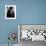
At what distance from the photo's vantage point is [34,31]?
10.8 ft

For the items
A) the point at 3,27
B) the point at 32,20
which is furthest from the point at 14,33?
the point at 32,20

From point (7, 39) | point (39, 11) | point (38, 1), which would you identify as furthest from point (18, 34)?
point (38, 1)

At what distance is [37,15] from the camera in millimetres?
3387

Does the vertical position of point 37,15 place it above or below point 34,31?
above

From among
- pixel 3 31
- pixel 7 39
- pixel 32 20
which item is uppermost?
pixel 32 20

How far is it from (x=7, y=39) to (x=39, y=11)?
1.18m

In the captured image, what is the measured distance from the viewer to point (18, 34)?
10.9 feet

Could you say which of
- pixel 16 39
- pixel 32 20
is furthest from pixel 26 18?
pixel 16 39

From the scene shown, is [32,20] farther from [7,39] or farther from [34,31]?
[7,39]

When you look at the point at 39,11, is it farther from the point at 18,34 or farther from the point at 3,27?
the point at 3,27

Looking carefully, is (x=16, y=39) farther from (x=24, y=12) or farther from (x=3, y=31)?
(x=24, y=12)

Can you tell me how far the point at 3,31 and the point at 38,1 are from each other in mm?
1278

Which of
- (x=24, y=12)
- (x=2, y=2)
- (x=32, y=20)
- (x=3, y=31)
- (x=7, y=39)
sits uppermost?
(x=2, y=2)

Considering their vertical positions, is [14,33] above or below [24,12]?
below
